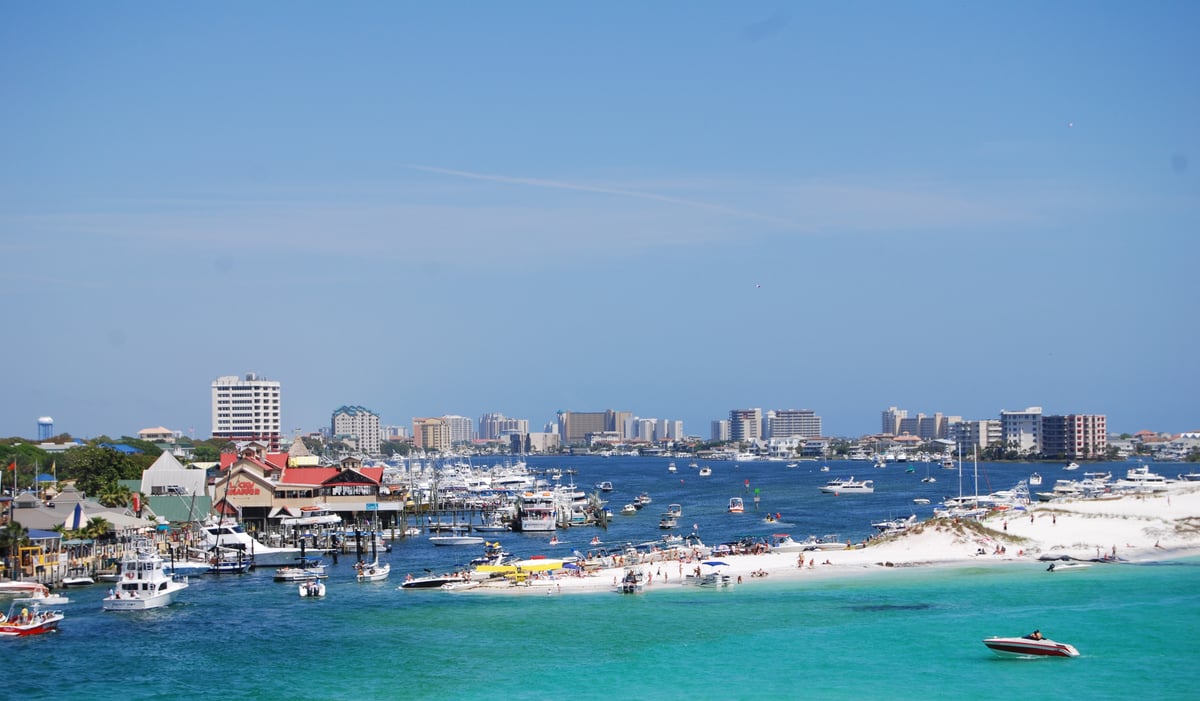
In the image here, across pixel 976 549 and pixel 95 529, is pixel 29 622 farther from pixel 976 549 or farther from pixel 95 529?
pixel 976 549

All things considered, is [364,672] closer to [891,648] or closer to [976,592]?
[891,648]

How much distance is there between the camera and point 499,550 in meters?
76.9

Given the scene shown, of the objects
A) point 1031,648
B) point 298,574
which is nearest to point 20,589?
point 298,574

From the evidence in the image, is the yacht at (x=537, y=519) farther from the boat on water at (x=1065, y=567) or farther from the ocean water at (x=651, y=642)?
the boat on water at (x=1065, y=567)

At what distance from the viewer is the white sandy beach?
2346 inches

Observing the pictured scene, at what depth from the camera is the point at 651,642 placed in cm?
4403

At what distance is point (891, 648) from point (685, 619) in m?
9.70

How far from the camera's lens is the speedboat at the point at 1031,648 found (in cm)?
3988

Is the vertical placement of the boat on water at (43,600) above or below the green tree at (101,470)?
below

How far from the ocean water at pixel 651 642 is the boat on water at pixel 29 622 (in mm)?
833

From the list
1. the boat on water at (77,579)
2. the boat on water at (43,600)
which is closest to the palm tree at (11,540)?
the boat on water at (77,579)

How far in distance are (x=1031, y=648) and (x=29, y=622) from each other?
3808 centimetres

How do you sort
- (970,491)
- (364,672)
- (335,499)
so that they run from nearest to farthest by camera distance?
(364,672)
(335,499)
(970,491)

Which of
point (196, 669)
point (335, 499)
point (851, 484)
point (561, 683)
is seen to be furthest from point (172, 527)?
point (851, 484)
